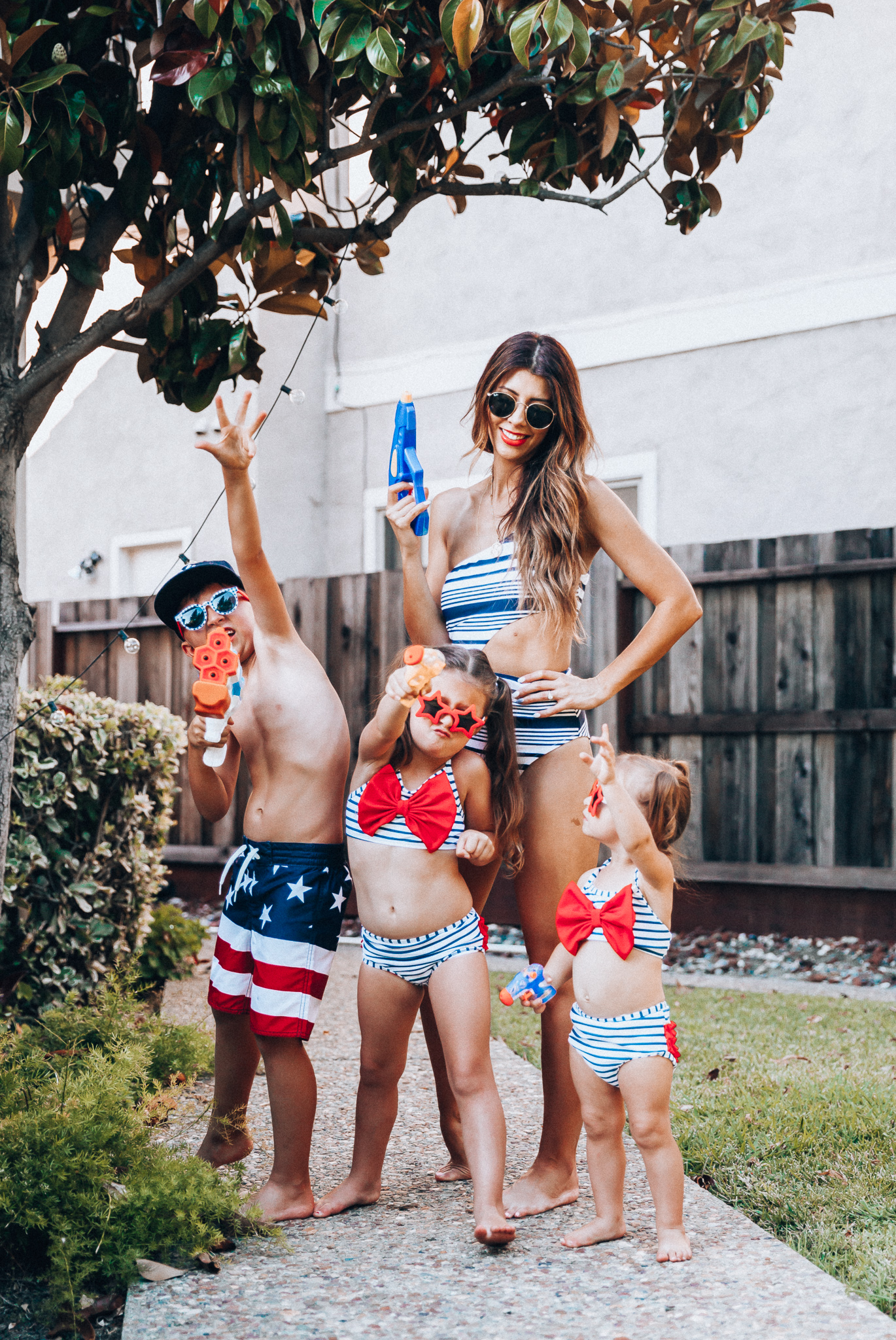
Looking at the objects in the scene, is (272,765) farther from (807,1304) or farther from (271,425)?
(271,425)

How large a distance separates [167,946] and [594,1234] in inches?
121

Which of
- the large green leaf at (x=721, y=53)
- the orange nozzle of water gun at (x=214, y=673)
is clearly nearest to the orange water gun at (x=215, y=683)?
the orange nozzle of water gun at (x=214, y=673)

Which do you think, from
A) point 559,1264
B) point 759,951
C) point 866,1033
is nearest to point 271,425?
point 759,951

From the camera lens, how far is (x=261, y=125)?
2438 millimetres

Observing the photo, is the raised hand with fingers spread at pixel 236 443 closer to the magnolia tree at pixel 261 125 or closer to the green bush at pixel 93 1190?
the magnolia tree at pixel 261 125

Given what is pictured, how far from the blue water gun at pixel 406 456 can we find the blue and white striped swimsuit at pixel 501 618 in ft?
0.62

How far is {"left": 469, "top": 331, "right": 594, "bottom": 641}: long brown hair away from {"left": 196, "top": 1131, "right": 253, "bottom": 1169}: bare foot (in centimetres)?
149

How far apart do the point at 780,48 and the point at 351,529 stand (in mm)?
7456

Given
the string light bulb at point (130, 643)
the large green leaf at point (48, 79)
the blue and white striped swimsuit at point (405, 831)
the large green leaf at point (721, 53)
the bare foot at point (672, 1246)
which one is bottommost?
the bare foot at point (672, 1246)

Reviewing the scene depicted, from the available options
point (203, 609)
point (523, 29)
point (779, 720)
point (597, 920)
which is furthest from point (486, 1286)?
point (779, 720)

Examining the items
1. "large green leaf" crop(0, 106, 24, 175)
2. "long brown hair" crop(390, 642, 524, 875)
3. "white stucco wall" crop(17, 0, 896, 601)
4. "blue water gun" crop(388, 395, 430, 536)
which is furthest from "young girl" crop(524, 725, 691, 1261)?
"white stucco wall" crop(17, 0, 896, 601)

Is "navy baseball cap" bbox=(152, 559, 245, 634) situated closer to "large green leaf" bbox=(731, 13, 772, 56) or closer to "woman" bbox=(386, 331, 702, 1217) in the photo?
"woman" bbox=(386, 331, 702, 1217)

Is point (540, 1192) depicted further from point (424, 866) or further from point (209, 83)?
point (209, 83)

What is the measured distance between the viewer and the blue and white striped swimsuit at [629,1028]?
2.56 m
